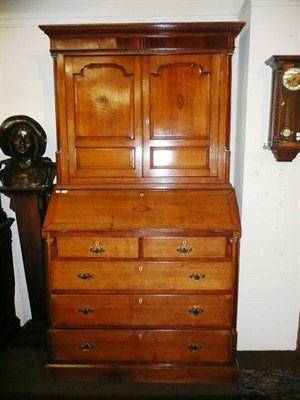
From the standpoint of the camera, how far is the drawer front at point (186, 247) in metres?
2.18

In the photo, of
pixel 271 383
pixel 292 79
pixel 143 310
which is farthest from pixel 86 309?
pixel 292 79

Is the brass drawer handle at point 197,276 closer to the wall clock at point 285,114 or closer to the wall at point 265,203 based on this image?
the wall at point 265,203

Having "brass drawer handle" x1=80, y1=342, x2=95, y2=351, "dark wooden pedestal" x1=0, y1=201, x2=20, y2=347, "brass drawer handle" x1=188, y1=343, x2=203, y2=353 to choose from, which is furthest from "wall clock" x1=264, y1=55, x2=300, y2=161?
"dark wooden pedestal" x1=0, y1=201, x2=20, y2=347

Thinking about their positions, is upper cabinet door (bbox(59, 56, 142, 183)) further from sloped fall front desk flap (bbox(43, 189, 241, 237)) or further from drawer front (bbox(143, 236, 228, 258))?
drawer front (bbox(143, 236, 228, 258))

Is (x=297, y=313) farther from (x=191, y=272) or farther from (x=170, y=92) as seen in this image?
(x=170, y=92)

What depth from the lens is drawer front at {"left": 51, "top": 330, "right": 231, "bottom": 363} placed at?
7.50 feet

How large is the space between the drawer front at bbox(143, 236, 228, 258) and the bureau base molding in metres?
0.81

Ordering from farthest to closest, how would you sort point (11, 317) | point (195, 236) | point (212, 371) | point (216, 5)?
1. point (11, 317)
2. point (216, 5)
3. point (212, 371)
4. point (195, 236)

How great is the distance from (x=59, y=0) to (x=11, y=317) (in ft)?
8.79

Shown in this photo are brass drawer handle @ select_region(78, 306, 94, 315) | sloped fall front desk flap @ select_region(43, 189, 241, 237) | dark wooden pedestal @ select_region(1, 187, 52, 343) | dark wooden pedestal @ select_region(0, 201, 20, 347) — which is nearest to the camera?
sloped fall front desk flap @ select_region(43, 189, 241, 237)

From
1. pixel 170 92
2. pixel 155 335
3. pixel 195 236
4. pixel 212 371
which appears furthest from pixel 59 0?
pixel 212 371

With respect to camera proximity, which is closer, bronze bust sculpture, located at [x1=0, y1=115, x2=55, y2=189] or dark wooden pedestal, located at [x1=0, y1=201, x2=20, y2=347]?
bronze bust sculpture, located at [x1=0, y1=115, x2=55, y2=189]

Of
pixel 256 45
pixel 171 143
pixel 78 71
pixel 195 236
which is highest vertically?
pixel 256 45

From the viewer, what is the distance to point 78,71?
2283mm
